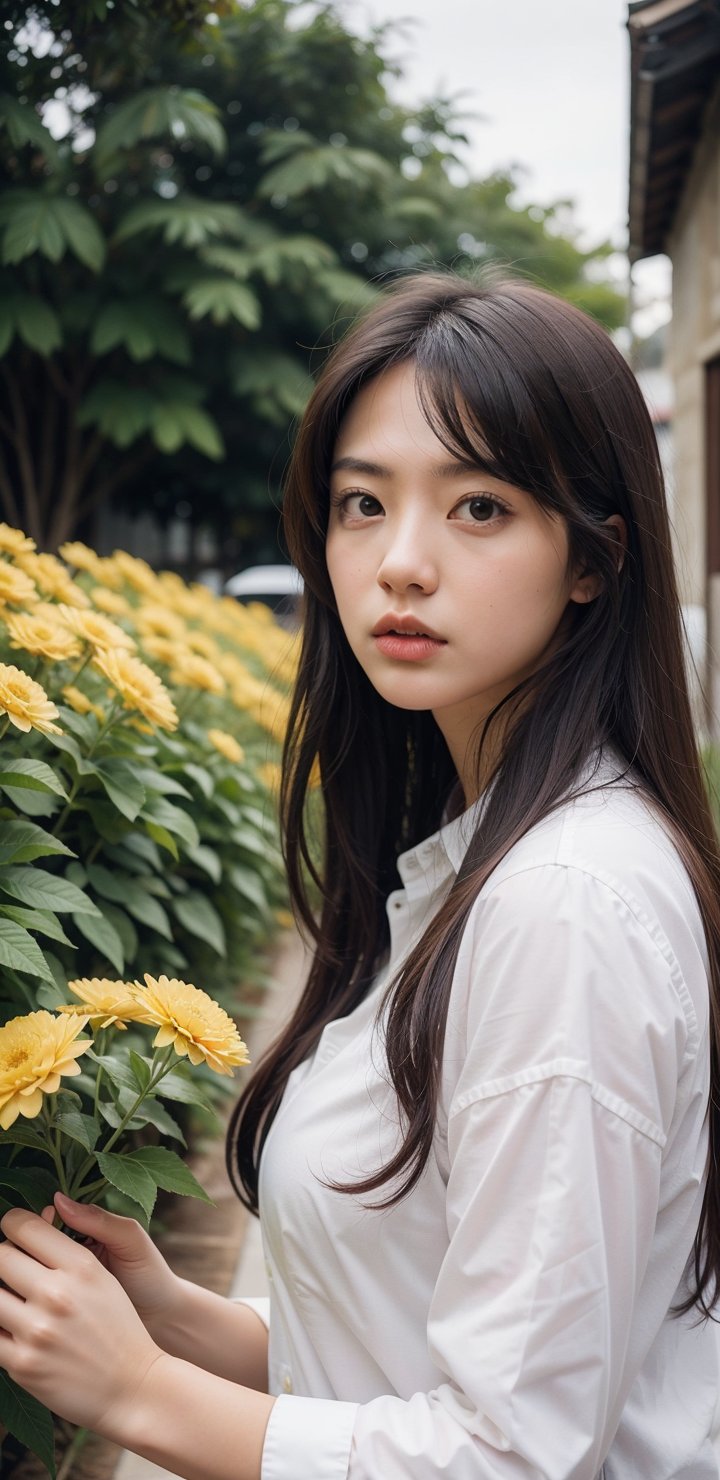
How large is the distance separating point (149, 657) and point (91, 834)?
2.85ft

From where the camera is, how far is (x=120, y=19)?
6.77 feet

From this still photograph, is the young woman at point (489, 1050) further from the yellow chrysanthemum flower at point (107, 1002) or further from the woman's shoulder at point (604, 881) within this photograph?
the yellow chrysanthemum flower at point (107, 1002)

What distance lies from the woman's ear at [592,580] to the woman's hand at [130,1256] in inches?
30.4

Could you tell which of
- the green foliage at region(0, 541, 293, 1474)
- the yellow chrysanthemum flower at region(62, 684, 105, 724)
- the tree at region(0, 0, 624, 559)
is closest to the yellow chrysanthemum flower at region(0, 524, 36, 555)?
the green foliage at region(0, 541, 293, 1474)

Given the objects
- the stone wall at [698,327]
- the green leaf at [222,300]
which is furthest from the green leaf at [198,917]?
the green leaf at [222,300]

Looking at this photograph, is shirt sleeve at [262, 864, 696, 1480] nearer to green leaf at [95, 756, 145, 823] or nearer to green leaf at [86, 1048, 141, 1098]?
green leaf at [86, 1048, 141, 1098]

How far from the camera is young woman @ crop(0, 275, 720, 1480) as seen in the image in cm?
95

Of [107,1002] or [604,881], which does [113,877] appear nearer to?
[107,1002]

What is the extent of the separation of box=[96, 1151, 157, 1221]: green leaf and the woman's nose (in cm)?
60

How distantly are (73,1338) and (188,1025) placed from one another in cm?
27

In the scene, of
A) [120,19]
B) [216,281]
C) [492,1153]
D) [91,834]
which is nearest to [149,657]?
[91,834]

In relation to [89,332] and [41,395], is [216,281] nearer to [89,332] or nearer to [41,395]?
[89,332]

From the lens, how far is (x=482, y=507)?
1209 mm

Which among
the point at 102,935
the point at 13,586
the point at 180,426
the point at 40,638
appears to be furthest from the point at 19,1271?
the point at 180,426
